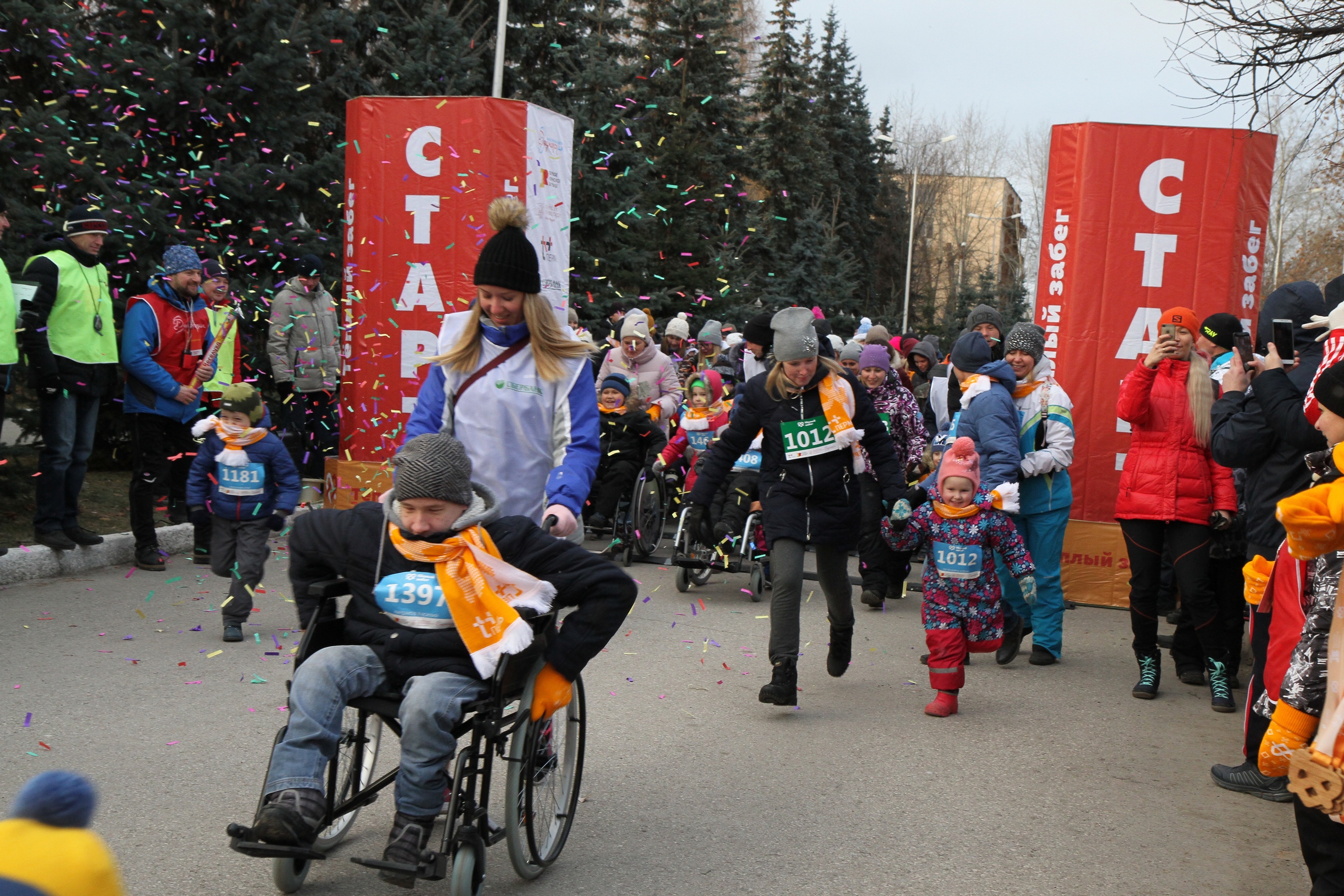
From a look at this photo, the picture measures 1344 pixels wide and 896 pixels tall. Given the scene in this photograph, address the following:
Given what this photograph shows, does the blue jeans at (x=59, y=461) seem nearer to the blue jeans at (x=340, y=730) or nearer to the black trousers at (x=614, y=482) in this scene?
the black trousers at (x=614, y=482)

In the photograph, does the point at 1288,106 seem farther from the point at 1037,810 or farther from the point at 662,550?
the point at 662,550

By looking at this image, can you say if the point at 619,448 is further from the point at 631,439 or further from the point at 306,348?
the point at 306,348

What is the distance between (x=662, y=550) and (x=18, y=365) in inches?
238

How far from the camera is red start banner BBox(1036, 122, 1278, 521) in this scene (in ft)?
34.3

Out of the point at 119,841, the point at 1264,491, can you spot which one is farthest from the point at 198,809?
the point at 1264,491

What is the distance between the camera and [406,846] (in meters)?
3.49

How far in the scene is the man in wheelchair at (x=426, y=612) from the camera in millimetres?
3566

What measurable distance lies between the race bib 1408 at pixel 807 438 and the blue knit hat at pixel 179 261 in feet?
18.4

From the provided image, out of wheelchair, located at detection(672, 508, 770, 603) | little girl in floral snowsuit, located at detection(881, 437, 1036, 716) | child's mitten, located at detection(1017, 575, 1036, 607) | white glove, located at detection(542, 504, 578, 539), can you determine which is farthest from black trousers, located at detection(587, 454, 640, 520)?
white glove, located at detection(542, 504, 578, 539)

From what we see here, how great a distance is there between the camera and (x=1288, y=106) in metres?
6.80

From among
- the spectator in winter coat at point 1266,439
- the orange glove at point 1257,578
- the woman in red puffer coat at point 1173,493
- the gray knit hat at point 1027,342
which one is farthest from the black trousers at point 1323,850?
the gray knit hat at point 1027,342

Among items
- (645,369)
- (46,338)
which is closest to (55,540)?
(46,338)

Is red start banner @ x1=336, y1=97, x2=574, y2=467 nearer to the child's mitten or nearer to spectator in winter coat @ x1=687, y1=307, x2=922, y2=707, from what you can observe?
spectator in winter coat @ x1=687, y1=307, x2=922, y2=707

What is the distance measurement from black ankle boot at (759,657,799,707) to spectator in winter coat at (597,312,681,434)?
5.74 meters
